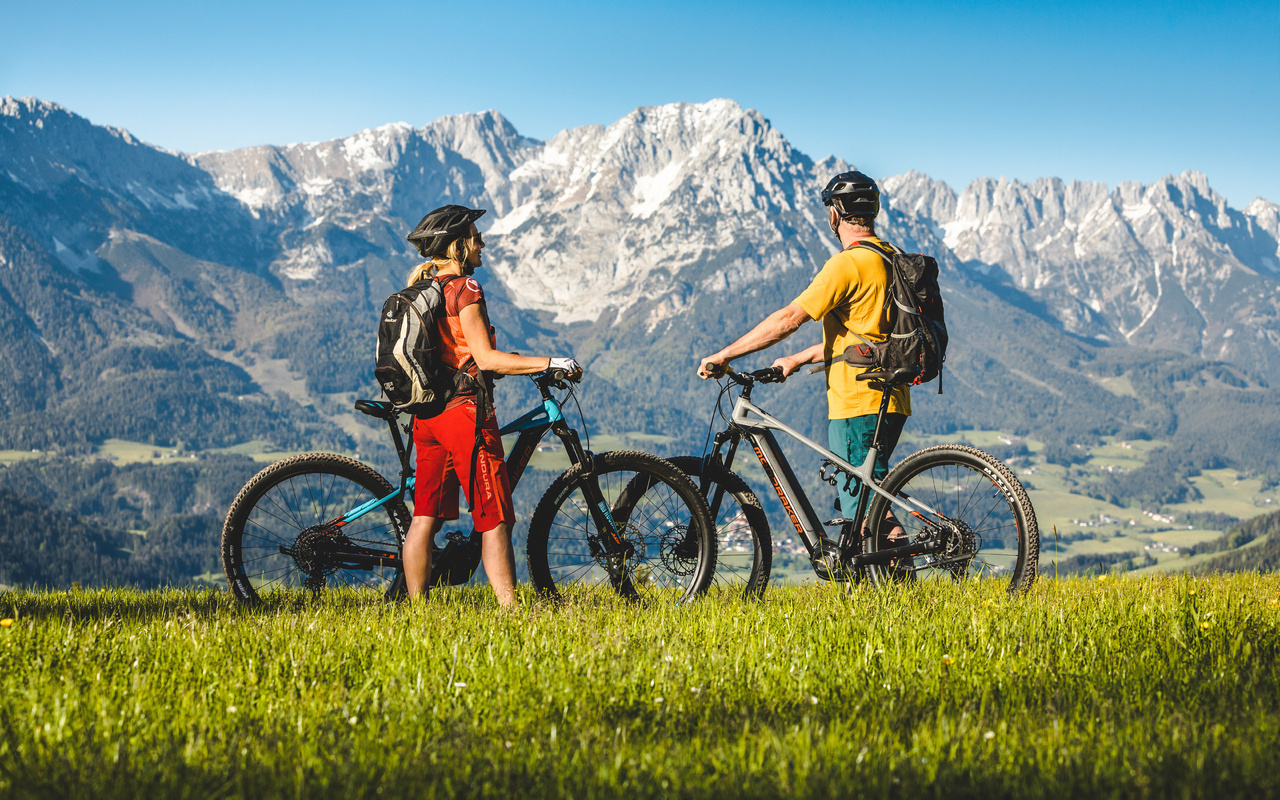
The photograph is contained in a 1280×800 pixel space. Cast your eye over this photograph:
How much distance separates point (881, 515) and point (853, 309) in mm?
1600

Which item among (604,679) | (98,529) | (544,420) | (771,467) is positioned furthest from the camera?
(98,529)

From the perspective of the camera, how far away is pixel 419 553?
5926mm

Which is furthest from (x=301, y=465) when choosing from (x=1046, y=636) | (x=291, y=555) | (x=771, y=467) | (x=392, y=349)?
(x=1046, y=636)

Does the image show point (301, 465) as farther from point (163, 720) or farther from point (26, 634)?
point (163, 720)

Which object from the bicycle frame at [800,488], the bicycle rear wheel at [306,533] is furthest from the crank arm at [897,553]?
the bicycle rear wheel at [306,533]

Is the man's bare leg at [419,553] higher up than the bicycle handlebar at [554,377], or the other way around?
the bicycle handlebar at [554,377]

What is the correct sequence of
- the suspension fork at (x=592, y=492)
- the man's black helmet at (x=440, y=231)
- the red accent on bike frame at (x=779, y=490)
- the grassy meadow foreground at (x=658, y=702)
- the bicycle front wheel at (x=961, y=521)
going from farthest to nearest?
the red accent on bike frame at (x=779, y=490) < the bicycle front wheel at (x=961, y=521) < the suspension fork at (x=592, y=492) < the man's black helmet at (x=440, y=231) < the grassy meadow foreground at (x=658, y=702)

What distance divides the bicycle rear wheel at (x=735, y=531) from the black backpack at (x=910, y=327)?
1.34 metres

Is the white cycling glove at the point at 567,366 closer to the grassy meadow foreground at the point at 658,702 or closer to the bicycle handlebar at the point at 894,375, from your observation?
the grassy meadow foreground at the point at 658,702

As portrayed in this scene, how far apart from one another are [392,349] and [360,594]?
2174 mm

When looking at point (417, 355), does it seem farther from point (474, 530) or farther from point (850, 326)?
point (850, 326)

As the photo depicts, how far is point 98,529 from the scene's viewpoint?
642 feet

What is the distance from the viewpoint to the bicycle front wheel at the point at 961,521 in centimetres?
621

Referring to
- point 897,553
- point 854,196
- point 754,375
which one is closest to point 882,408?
point 754,375
